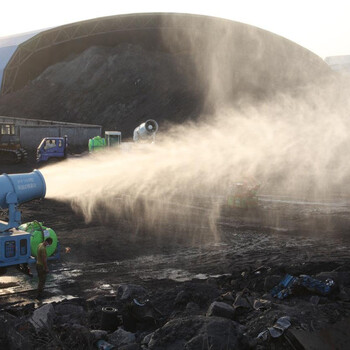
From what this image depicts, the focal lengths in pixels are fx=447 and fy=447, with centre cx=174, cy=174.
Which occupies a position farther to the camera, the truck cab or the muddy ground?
the truck cab

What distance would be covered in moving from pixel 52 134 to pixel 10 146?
7.57m

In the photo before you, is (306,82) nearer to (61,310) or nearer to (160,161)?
(160,161)

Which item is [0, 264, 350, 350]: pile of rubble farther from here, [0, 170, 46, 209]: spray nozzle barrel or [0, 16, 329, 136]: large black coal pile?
[0, 16, 329, 136]: large black coal pile

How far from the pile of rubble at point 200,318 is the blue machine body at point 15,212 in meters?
1.48

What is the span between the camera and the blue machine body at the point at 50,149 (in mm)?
38375

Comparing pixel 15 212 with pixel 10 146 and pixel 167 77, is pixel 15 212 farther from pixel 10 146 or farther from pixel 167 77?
pixel 167 77

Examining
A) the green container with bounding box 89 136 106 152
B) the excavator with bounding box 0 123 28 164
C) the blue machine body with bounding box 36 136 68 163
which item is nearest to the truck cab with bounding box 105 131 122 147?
the green container with bounding box 89 136 106 152

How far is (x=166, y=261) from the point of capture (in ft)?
47.3

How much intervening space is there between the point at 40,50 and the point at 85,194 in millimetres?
52251

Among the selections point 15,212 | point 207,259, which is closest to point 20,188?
point 15,212

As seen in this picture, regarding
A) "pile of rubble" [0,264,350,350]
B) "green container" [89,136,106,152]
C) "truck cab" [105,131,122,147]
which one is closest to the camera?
"pile of rubble" [0,264,350,350]

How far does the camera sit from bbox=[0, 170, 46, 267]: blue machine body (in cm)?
1149

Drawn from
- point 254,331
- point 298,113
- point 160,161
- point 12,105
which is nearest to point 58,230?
point 254,331

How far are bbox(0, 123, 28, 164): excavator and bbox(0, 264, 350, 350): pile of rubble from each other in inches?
1216
